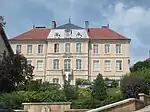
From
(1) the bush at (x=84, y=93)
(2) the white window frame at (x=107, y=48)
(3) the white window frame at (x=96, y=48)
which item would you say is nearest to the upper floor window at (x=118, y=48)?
(2) the white window frame at (x=107, y=48)

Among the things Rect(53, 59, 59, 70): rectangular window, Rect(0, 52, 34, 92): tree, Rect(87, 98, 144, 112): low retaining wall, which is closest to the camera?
Rect(87, 98, 144, 112): low retaining wall

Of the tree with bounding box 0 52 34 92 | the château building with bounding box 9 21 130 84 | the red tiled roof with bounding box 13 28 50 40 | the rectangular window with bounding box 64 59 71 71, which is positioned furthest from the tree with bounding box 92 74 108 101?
the red tiled roof with bounding box 13 28 50 40

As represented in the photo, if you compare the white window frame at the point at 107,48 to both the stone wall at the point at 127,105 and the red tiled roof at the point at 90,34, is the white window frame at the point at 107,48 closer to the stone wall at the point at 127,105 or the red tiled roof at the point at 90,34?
the red tiled roof at the point at 90,34

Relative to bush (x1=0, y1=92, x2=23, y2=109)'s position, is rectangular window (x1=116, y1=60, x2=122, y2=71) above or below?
above

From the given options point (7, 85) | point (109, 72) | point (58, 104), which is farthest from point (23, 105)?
point (109, 72)

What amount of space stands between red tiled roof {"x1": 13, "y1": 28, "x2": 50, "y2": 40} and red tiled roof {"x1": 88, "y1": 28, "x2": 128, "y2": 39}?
26.9 ft

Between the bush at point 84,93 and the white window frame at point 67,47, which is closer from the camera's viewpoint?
the bush at point 84,93

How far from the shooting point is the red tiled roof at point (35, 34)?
234ft

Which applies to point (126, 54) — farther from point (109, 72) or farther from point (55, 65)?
point (55, 65)

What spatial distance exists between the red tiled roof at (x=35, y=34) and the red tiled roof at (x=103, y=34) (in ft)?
26.9

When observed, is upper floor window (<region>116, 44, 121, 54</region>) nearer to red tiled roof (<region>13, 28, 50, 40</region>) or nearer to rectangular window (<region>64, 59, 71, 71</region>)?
rectangular window (<region>64, 59, 71, 71</region>)

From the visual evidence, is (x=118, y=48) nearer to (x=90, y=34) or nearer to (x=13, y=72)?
(x=90, y=34)

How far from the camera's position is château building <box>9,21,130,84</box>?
69438 mm

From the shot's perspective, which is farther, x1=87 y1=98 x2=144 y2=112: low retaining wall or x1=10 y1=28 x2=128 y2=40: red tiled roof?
x1=10 y1=28 x2=128 y2=40: red tiled roof
